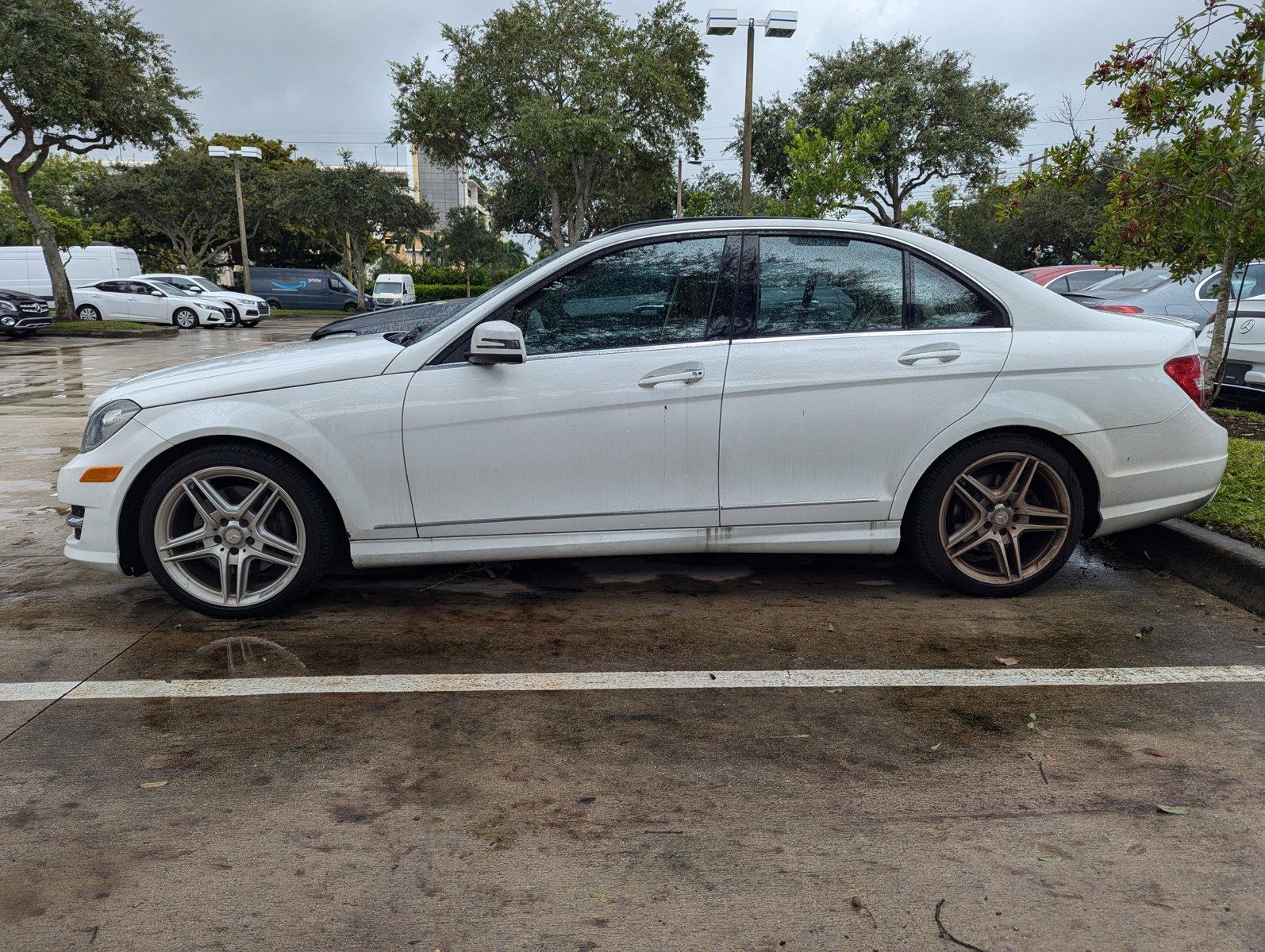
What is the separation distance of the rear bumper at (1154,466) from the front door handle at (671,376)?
1642 millimetres

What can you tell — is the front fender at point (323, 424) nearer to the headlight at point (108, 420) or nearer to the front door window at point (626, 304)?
the headlight at point (108, 420)

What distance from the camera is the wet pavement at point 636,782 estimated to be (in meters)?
2.27

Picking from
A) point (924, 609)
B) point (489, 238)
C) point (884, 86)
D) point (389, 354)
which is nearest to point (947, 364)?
point (924, 609)

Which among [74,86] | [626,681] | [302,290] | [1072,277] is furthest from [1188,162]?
[302,290]

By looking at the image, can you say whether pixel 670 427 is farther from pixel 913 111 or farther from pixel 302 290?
pixel 302 290

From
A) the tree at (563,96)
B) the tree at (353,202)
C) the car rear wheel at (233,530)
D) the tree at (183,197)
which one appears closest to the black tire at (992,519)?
the car rear wheel at (233,530)

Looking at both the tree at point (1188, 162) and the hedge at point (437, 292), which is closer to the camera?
the tree at point (1188, 162)

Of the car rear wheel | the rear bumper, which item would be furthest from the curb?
the car rear wheel

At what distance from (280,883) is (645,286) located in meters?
2.70

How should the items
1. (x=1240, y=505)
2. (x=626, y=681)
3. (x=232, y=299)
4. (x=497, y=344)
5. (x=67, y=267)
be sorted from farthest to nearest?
(x=67, y=267), (x=232, y=299), (x=1240, y=505), (x=497, y=344), (x=626, y=681)

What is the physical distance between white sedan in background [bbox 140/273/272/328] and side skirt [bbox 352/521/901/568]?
90.6ft

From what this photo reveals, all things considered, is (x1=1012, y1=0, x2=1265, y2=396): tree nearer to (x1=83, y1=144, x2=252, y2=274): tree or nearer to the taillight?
the taillight

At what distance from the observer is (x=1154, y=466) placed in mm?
4309

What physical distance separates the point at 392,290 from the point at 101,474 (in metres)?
37.1
